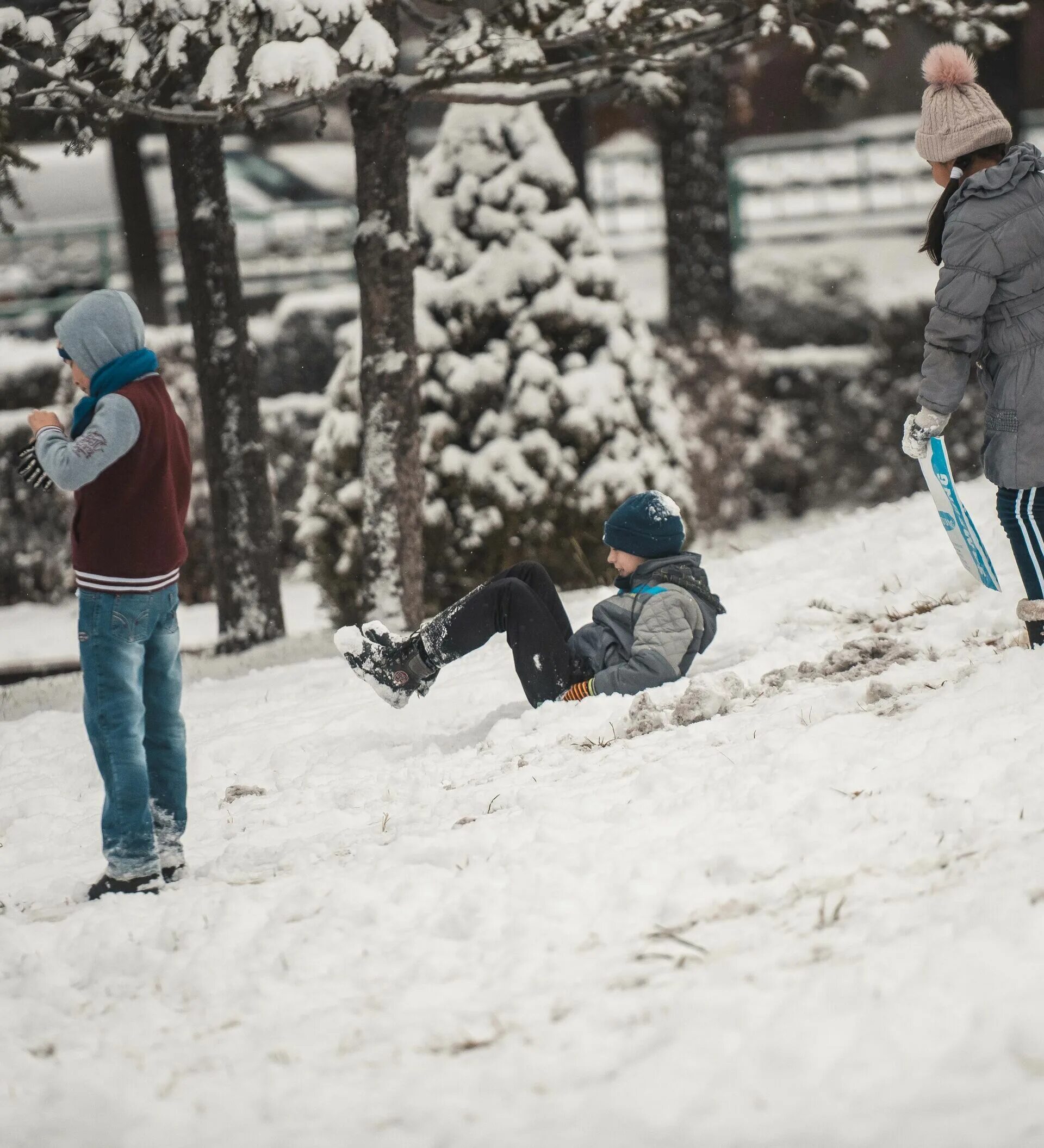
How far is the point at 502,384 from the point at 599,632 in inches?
132

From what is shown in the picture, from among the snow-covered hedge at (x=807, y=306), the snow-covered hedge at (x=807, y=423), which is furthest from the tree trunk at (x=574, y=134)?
the snow-covered hedge at (x=807, y=306)

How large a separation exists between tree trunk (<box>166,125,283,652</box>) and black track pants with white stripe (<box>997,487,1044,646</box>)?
4.80 meters

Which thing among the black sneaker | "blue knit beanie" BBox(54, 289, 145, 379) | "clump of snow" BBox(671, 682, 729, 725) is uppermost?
"blue knit beanie" BBox(54, 289, 145, 379)

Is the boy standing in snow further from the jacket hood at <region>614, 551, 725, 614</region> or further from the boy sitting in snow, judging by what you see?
the jacket hood at <region>614, 551, 725, 614</region>

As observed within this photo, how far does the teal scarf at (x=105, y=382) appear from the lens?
12.4 feet

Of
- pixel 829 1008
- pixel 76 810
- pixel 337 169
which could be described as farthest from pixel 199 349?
pixel 337 169

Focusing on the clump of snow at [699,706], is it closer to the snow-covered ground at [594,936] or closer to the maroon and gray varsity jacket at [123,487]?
the snow-covered ground at [594,936]

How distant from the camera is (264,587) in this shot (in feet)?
27.0

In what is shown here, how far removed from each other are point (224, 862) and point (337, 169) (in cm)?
1895

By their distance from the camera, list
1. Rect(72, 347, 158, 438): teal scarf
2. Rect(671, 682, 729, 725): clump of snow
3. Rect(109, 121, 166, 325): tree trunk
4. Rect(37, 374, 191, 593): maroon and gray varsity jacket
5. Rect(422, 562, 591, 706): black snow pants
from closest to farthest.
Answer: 1. Rect(37, 374, 191, 593): maroon and gray varsity jacket
2. Rect(72, 347, 158, 438): teal scarf
3. Rect(671, 682, 729, 725): clump of snow
4. Rect(422, 562, 591, 706): black snow pants
5. Rect(109, 121, 166, 325): tree trunk

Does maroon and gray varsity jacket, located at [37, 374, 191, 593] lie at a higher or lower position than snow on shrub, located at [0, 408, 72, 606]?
higher

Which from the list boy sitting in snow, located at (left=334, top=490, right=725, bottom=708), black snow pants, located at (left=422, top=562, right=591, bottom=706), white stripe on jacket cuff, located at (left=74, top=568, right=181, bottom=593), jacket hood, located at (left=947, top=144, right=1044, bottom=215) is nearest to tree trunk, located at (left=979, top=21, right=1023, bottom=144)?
jacket hood, located at (left=947, top=144, right=1044, bottom=215)

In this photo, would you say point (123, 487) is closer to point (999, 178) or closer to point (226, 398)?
point (999, 178)

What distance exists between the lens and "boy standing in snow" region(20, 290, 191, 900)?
375 centimetres
